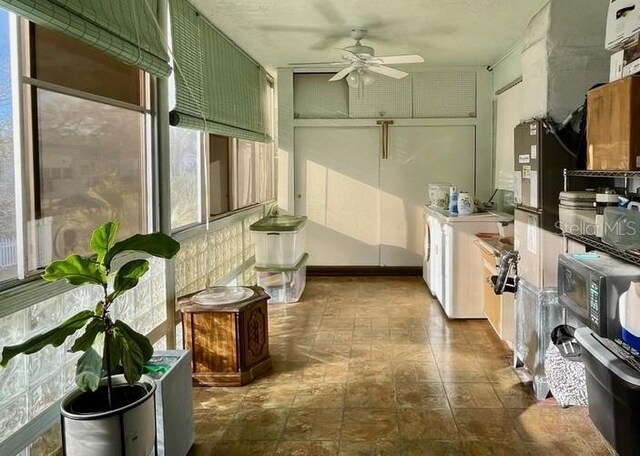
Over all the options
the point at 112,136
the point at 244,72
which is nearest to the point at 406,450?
the point at 112,136

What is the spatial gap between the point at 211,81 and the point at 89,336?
2869 millimetres

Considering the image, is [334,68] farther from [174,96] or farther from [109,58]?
[109,58]

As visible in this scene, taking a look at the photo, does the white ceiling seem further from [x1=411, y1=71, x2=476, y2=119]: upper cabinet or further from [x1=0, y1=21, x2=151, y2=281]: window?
[x1=0, y1=21, x2=151, y2=281]: window

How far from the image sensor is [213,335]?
334 cm

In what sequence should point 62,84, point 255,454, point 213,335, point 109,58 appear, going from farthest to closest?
point 213,335, point 109,58, point 255,454, point 62,84

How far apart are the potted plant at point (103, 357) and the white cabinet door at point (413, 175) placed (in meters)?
4.82

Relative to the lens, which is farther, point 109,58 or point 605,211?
point 109,58

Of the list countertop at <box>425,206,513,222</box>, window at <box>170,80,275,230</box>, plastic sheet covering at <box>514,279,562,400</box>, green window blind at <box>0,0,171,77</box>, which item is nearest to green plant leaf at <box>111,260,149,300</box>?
green window blind at <box>0,0,171,77</box>

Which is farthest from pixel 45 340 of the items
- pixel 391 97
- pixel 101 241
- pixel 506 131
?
pixel 391 97

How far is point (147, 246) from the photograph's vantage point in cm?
197

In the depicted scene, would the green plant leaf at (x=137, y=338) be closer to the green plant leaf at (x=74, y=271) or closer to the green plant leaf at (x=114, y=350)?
the green plant leaf at (x=114, y=350)

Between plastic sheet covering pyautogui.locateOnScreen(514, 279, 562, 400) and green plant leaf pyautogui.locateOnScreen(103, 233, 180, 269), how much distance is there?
6.95 feet

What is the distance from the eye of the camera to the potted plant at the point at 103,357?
1823 millimetres

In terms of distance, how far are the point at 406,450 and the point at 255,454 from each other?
0.71 m
